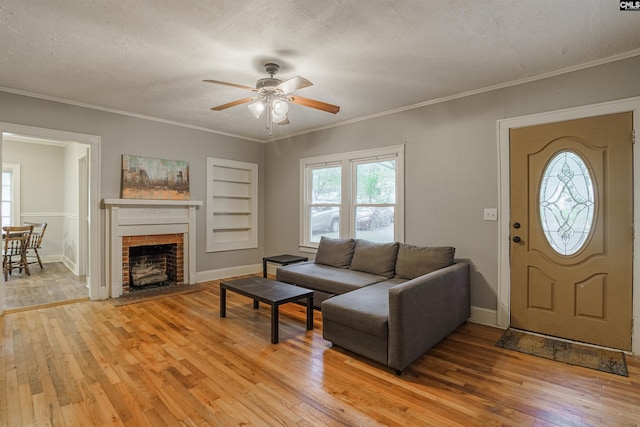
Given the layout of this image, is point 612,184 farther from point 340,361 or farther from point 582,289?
point 340,361

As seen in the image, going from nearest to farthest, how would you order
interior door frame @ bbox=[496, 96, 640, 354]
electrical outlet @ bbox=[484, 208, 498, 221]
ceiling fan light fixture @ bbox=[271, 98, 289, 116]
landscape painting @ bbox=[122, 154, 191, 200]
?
1. interior door frame @ bbox=[496, 96, 640, 354]
2. ceiling fan light fixture @ bbox=[271, 98, 289, 116]
3. electrical outlet @ bbox=[484, 208, 498, 221]
4. landscape painting @ bbox=[122, 154, 191, 200]

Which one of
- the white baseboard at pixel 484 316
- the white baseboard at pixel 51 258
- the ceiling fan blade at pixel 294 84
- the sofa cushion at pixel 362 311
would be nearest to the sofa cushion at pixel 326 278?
the sofa cushion at pixel 362 311

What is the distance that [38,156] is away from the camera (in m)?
6.51

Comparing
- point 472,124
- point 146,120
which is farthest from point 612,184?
point 146,120

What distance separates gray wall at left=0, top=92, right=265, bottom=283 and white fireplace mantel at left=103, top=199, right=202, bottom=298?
14 centimetres

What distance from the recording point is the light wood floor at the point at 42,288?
4.01 meters

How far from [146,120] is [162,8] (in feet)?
9.40

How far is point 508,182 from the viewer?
127 inches

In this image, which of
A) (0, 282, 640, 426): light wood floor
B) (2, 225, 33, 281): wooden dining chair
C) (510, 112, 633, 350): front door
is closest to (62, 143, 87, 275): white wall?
(2, 225, 33, 281): wooden dining chair

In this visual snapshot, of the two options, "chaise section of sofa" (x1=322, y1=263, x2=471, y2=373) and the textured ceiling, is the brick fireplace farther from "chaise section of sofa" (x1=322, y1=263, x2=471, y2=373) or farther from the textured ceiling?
"chaise section of sofa" (x1=322, y1=263, x2=471, y2=373)

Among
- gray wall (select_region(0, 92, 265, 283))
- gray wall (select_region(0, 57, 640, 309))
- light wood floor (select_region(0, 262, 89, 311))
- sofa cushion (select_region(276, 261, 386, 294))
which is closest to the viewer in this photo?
gray wall (select_region(0, 57, 640, 309))

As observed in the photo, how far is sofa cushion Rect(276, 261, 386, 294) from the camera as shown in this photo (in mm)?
3461

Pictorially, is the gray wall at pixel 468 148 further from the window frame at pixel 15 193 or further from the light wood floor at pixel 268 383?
the window frame at pixel 15 193

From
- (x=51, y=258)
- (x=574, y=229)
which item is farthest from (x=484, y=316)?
(x=51, y=258)
